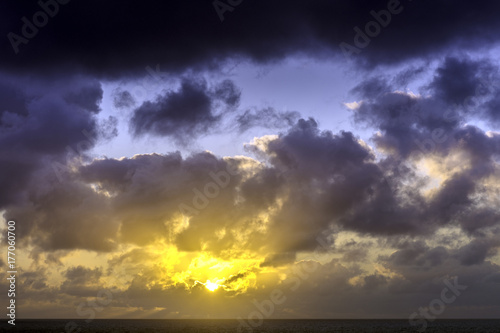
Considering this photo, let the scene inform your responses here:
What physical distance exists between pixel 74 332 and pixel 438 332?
107153 mm

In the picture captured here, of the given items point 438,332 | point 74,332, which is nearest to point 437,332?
point 438,332

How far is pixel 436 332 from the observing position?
142125 millimetres

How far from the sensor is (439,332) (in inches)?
5576

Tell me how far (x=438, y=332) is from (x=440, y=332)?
58 cm

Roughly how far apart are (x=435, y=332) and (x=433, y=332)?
23.2 inches

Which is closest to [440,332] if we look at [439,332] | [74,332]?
[439,332]

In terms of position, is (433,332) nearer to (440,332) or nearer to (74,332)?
(440,332)

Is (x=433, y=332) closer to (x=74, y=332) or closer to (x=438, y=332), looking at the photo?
(x=438, y=332)

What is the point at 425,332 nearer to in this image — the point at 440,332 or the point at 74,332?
the point at 440,332

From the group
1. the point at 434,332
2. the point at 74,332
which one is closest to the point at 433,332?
the point at 434,332

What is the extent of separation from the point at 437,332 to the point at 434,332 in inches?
35.9

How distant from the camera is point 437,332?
465 ft

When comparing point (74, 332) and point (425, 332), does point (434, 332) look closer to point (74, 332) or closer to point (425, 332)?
point (425, 332)

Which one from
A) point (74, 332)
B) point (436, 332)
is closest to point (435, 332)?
point (436, 332)
